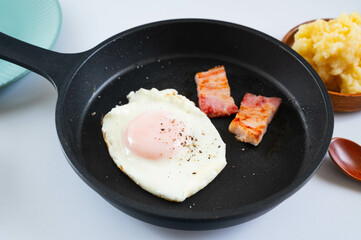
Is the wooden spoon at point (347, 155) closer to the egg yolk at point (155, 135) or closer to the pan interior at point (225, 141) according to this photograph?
the pan interior at point (225, 141)

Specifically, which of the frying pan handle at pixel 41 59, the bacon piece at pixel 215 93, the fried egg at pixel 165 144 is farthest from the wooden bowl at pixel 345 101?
the frying pan handle at pixel 41 59

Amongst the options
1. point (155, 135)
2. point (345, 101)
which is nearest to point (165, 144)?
point (155, 135)

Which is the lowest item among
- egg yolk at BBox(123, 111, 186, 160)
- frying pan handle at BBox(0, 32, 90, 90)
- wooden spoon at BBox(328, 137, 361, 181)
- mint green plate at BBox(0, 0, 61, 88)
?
wooden spoon at BBox(328, 137, 361, 181)

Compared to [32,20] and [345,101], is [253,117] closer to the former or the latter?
[345,101]

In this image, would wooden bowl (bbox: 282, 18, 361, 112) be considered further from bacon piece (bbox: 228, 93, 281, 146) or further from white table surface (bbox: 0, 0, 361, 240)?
bacon piece (bbox: 228, 93, 281, 146)

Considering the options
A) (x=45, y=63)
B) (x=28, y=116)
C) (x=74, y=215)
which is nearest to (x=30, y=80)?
(x=28, y=116)

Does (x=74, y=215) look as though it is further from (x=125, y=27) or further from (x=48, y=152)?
(x=125, y=27)

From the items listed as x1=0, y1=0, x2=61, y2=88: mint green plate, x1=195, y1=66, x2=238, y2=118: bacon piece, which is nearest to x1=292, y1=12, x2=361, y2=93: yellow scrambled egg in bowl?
x1=195, y1=66, x2=238, y2=118: bacon piece
